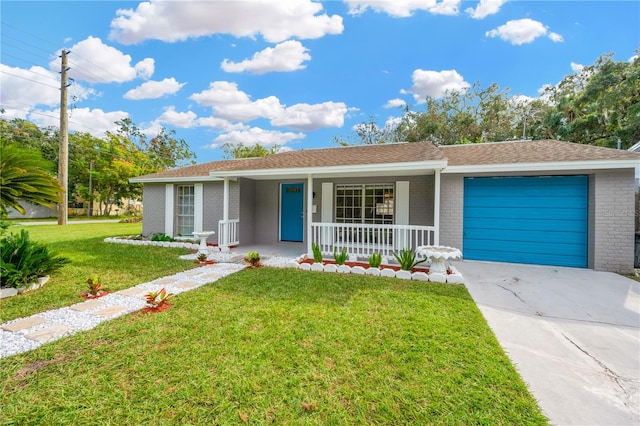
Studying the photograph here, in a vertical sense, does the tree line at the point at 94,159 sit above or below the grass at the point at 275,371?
above

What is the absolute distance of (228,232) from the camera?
8.74m

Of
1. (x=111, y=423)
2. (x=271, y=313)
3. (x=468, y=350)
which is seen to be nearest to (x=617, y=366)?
(x=468, y=350)

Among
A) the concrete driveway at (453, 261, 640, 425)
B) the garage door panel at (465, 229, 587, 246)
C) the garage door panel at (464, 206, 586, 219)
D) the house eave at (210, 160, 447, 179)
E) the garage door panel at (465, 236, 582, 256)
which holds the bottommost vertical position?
the concrete driveway at (453, 261, 640, 425)

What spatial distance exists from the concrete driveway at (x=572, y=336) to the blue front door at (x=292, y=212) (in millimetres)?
5582

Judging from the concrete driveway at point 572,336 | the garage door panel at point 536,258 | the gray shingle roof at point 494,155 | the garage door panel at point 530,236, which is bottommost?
the concrete driveway at point 572,336

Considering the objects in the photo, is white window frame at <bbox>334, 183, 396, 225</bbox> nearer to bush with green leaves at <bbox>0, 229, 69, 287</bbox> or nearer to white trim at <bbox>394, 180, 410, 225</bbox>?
white trim at <bbox>394, 180, 410, 225</bbox>

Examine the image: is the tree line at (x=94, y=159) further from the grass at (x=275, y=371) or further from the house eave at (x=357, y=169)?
the grass at (x=275, y=371)

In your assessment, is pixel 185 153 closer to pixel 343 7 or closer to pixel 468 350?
pixel 343 7

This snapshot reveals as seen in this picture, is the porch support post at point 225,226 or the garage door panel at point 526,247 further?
Result: the porch support post at point 225,226

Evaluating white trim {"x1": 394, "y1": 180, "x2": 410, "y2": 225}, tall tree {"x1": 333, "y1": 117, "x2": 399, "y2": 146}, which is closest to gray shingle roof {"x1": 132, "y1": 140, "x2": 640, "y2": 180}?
white trim {"x1": 394, "y1": 180, "x2": 410, "y2": 225}

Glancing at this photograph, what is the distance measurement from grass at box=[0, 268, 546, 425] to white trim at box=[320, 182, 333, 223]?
5.01 metres

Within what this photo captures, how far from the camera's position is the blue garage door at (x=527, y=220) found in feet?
21.0

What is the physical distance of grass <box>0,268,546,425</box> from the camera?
1.90 m

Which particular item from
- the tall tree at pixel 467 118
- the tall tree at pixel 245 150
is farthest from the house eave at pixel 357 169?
the tall tree at pixel 245 150
